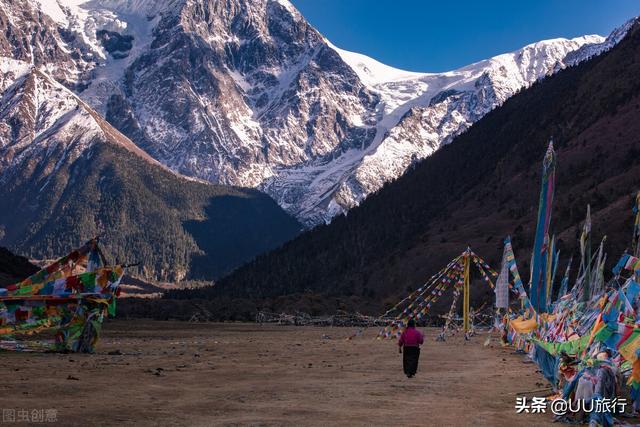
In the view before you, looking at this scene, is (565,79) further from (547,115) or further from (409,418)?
(409,418)

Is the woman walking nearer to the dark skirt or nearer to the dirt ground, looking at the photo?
the dark skirt

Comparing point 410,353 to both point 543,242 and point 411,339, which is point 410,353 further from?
point 543,242

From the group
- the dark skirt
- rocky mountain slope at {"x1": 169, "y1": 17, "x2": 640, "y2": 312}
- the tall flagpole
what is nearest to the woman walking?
the dark skirt

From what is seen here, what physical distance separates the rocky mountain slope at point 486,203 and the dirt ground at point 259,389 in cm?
5095

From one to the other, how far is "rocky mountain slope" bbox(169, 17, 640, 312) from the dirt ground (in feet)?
167

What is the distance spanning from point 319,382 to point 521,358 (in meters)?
14.4

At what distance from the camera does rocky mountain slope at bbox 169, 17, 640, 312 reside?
10044 centimetres

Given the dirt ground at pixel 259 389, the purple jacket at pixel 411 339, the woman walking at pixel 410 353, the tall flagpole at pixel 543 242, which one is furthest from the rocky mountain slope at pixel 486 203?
the woman walking at pixel 410 353

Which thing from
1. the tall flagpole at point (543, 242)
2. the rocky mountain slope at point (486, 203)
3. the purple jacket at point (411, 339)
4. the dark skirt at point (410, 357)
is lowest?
the dark skirt at point (410, 357)

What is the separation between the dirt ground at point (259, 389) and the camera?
15.7m

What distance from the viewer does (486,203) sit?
443 ft

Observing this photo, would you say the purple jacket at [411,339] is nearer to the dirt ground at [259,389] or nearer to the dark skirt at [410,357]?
the dark skirt at [410,357]

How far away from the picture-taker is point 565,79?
17988 centimetres

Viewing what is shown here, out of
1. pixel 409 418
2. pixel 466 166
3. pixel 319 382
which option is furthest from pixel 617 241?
pixel 466 166
